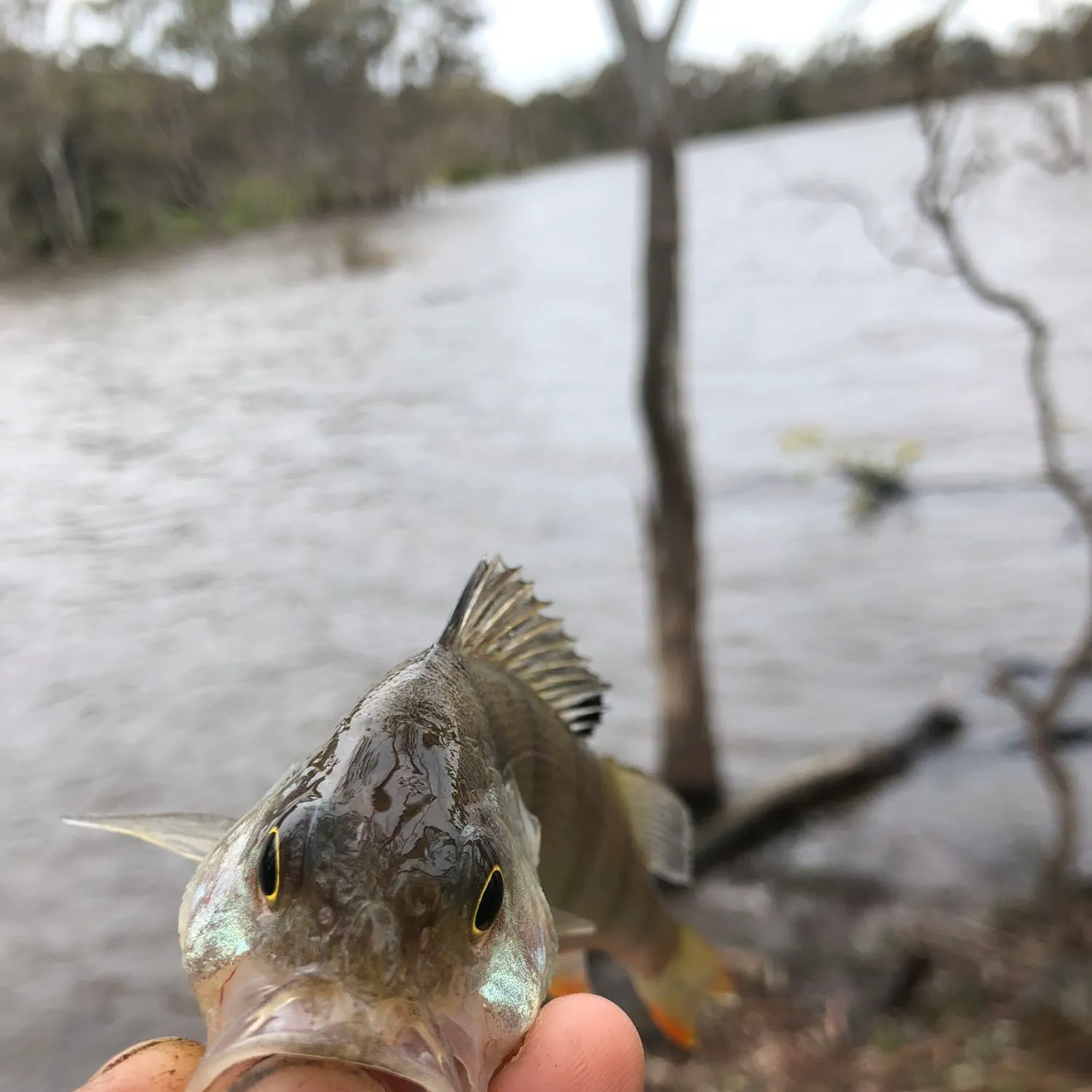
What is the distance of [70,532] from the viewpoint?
634 cm

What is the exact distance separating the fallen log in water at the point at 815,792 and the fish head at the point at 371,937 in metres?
3.49

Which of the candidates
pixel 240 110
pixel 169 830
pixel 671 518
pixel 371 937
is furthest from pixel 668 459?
pixel 240 110

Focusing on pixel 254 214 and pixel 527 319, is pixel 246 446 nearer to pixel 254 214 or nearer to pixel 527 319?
pixel 527 319

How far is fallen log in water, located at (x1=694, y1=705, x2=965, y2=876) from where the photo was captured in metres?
4.12

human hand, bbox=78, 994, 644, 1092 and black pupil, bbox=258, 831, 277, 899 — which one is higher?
A: black pupil, bbox=258, 831, 277, 899

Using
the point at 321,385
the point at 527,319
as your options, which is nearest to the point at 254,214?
the point at 527,319

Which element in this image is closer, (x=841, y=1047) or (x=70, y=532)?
(x=841, y=1047)

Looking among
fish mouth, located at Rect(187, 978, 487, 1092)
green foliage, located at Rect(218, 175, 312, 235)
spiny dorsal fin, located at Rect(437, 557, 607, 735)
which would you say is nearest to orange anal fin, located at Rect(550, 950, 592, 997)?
spiny dorsal fin, located at Rect(437, 557, 607, 735)

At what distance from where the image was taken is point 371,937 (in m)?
0.67

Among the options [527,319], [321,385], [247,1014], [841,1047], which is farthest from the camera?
[527,319]

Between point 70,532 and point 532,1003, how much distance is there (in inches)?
251

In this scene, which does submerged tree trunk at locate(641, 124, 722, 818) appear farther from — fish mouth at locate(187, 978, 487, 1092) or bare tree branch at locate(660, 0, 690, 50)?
fish mouth at locate(187, 978, 487, 1092)

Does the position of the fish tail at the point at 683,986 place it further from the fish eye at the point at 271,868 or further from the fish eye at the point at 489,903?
the fish eye at the point at 271,868

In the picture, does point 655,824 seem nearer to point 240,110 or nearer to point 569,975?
point 569,975
